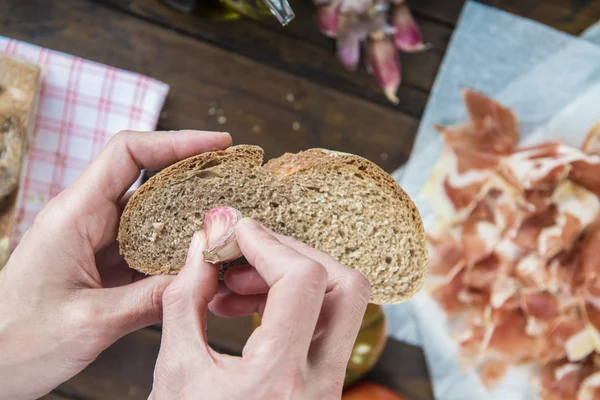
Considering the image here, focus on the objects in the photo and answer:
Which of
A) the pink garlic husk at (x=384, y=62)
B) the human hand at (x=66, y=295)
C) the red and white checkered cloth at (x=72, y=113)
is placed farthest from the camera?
the pink garlic husk at (x=384, y=62)

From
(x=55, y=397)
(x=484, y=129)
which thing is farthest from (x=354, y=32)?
(x=55, y=397)

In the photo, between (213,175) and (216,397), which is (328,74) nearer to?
(213,175)

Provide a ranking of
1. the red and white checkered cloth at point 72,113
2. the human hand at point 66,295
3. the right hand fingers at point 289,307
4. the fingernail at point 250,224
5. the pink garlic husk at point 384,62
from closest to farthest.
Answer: the right hand fingers at point 289,307, the fingernail at point 250,224, the human hand at point 66,295, the red and white checkered cloth at point 72,113, the pink garlic husk at point 384,62

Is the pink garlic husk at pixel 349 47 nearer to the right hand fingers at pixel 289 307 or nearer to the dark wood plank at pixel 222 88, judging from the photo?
the dark wood plank at pixel 222 88

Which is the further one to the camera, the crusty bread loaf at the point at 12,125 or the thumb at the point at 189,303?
the crusty bread loaf at the point at 12,125

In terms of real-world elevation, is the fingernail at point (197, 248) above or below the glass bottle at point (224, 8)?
below

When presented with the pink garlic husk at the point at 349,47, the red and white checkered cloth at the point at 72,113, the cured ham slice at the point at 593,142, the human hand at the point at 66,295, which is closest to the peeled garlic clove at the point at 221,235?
the human hand at the point at 66,295

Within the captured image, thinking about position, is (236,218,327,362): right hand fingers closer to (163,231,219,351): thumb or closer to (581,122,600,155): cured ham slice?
(163,231,219,351): thumb
